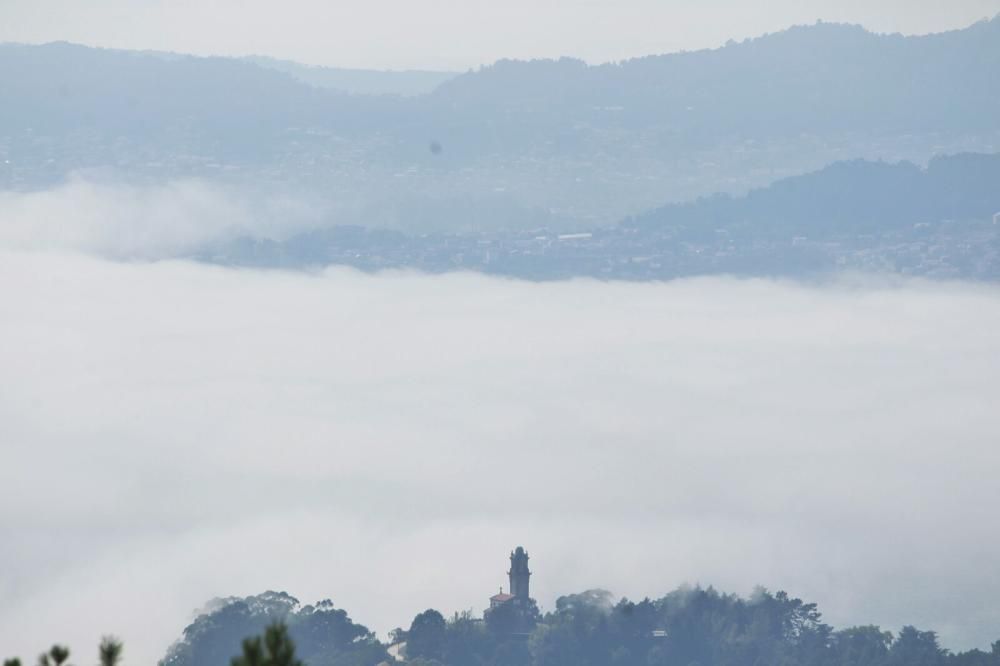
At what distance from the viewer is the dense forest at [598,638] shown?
234 ft

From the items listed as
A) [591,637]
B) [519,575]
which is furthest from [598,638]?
[519,575]

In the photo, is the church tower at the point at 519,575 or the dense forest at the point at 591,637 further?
the church tower at the point at 519,575

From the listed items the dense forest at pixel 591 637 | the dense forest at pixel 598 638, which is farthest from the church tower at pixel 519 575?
the dense forest at pixel 598 638

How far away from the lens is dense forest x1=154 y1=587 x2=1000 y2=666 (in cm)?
7125

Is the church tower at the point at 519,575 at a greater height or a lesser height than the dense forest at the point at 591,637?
greater

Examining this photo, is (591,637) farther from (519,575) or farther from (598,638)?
(519,575)

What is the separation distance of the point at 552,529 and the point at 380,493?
18.7m

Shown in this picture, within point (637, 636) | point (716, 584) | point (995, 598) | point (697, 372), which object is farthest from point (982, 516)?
point (697, 372)

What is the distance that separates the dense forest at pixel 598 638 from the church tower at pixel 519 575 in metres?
1.02

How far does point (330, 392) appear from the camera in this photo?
591ft

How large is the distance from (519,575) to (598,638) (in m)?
4.24

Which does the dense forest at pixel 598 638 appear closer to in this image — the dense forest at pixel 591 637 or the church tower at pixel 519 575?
the dense forest at pixel 591 637

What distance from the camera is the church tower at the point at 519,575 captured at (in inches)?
3017

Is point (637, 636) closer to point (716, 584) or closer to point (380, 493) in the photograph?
point (716, 584)
